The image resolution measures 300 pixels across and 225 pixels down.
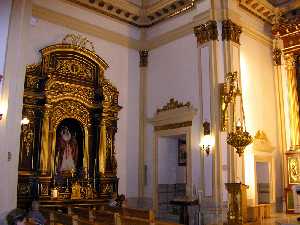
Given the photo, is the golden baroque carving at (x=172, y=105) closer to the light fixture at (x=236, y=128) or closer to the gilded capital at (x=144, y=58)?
the light fixture at (x=236, y=128)

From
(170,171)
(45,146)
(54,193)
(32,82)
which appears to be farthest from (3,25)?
(170,171)

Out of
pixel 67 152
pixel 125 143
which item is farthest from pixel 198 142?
pixel 67 152

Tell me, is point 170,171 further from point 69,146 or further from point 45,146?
point 45,146

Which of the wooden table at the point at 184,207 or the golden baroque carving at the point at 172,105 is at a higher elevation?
the golden baroque carving at the point at 172,105

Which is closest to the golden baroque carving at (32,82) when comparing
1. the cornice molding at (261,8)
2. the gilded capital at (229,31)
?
the gilded capital at (229,31)

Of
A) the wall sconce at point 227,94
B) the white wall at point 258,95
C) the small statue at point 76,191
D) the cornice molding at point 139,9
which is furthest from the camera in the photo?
the cornice molding at point 139,9

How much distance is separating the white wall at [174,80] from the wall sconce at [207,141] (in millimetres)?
336

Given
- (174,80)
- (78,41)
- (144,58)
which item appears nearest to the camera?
(78,41)

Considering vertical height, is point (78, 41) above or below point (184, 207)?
above

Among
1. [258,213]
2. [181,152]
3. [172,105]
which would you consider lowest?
[258,213]

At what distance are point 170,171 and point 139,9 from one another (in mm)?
5478

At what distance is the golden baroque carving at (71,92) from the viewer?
1023cm

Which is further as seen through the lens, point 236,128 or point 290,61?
point 290,61

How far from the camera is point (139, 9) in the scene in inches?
495
